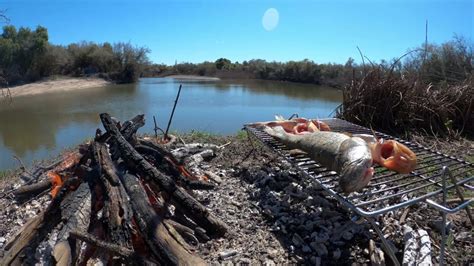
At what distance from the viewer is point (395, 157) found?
7.10 feet

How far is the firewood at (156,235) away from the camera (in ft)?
5.42

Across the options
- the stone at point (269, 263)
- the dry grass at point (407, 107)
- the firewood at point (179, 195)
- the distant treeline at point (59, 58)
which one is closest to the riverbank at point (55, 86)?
the distant treeline at point (59, 58)

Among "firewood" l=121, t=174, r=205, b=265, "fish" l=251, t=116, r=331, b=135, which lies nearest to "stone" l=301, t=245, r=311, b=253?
"firewood" l=121, t=174, r=205, b=265

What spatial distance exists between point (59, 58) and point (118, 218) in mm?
38300

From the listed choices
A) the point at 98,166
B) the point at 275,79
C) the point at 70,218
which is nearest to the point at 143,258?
the point at 70,218

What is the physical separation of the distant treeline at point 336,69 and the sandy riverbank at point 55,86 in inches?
591

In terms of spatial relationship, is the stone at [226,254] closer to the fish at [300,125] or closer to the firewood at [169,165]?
the firewood at [169,165]

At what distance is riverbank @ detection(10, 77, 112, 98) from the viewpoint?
24573 mm

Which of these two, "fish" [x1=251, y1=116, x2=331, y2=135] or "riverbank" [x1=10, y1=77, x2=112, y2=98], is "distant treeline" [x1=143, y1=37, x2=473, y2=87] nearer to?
"fish" [x1=251, y1=116, x2=331, y2=135]

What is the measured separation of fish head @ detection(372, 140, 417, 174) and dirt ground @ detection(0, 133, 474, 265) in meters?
0.46

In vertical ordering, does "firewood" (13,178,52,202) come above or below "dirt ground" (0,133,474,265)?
below

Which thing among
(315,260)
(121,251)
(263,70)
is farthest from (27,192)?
(263,70)

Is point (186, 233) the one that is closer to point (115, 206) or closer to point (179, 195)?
point (179, 195)

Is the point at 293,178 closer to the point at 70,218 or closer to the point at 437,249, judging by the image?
the point at 437,249
